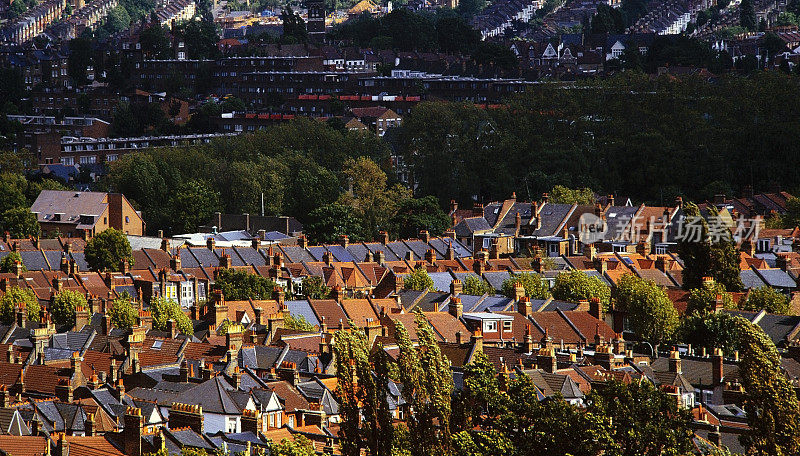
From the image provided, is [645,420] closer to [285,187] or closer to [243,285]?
[243,285]

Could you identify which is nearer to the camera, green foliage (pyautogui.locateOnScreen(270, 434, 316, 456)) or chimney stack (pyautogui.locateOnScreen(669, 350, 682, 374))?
green foliage (pyautogui.locateOnScreen(270, 434, 316, 456))

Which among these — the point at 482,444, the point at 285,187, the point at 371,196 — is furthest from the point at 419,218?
the point at 482,444

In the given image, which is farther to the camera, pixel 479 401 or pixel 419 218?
pixel 419 218

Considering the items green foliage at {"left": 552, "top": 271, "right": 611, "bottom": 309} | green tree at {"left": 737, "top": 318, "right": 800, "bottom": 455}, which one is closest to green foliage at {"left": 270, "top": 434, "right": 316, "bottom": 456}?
green tree at {"left": 737, "top": 318, "right": 800, "bottom": 455}

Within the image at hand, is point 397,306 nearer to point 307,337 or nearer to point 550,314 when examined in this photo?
point 550,314

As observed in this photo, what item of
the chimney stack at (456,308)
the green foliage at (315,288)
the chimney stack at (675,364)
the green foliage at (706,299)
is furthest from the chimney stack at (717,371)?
the green foliage at (315,288)

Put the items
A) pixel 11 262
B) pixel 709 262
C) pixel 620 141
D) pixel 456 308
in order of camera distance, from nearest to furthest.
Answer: pixel 456 308 → pixel 709 262 → pixel 11 262 → pixel 620 141

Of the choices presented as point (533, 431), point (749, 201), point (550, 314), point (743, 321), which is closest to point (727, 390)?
point (743, 321)

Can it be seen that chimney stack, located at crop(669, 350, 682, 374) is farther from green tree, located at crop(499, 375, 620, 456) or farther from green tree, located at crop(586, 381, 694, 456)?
green tree, located at crop(499, 375, 620, 456)
